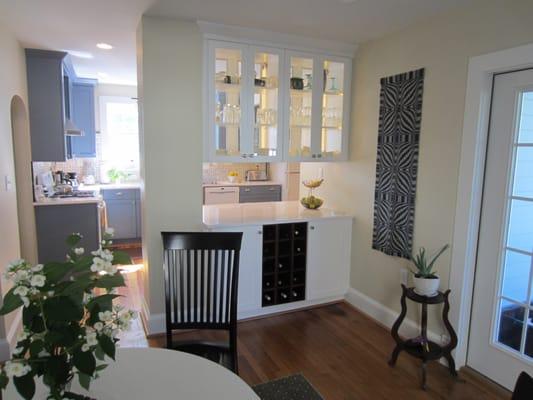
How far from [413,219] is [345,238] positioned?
84 centimetres

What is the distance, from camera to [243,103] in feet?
10.9

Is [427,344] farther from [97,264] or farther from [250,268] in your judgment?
[97,264]

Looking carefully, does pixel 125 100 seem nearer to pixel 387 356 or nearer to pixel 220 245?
pixel 220 245

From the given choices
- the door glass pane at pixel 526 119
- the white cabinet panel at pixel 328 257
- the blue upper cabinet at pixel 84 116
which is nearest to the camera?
the door glass pane at pixel 526 119

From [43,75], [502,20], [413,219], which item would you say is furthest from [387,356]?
[43,75]

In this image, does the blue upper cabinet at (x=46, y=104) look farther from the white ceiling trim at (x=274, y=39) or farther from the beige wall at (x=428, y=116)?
the beige wall at (x=428, y=116)

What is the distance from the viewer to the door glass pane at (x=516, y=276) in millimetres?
2387

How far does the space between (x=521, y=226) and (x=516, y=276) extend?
1.06 feet

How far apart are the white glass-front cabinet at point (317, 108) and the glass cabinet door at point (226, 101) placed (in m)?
0.46

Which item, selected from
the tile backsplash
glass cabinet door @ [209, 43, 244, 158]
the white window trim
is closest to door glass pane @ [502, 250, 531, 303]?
the white window trim

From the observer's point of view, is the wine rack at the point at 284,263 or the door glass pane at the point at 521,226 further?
the wine rack at the point at 284,263

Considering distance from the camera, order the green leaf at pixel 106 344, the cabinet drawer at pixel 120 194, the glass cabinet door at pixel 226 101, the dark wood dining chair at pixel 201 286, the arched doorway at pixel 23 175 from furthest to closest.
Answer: the cabinet drawer at pixel 120 194 → the arched doorway at pixel 23 175 → the glass cabinet door at pixel 226 101 → the dark wood dining chair at pixel 201 286 → the green leaf at pixel 106 344

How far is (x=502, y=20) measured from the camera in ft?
7.73

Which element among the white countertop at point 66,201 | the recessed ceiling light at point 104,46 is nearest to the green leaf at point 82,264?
the recessed ceiling light at point 104,46
